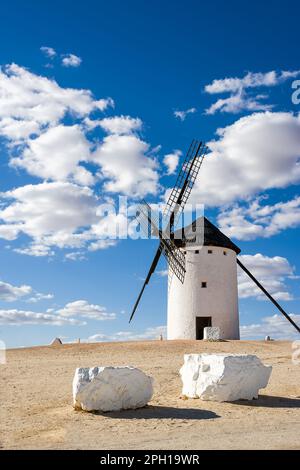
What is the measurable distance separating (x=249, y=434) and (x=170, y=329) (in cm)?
2201

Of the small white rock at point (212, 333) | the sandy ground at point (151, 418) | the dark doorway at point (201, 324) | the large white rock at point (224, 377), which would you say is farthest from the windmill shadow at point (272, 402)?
the dark doorway at point (201, 324)

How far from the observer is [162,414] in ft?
33.3

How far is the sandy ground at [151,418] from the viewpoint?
786cm

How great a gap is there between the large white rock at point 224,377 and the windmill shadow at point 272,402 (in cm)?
16

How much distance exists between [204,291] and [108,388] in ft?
63.6

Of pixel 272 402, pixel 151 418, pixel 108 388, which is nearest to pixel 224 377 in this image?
pixel 272 402

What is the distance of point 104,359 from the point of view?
19547 millimetres

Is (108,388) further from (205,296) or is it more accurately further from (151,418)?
(205,296)

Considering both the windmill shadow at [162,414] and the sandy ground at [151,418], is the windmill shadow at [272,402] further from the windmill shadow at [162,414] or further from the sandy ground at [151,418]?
the windmill shadow at [162,414]

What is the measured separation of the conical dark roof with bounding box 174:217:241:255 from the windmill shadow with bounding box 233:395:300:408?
1719cm

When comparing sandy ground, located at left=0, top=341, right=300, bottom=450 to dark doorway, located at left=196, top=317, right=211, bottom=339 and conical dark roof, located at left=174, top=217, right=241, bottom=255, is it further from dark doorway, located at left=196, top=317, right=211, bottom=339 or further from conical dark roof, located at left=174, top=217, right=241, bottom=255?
conical dark roof, located at left=174, top=217, right=241, bottom=255

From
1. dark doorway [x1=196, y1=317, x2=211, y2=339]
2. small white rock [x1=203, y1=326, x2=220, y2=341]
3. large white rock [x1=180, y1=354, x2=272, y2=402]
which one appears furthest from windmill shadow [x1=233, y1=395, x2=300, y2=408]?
dark doorway [x1=196, y1=317, x2=211, y2=339]
